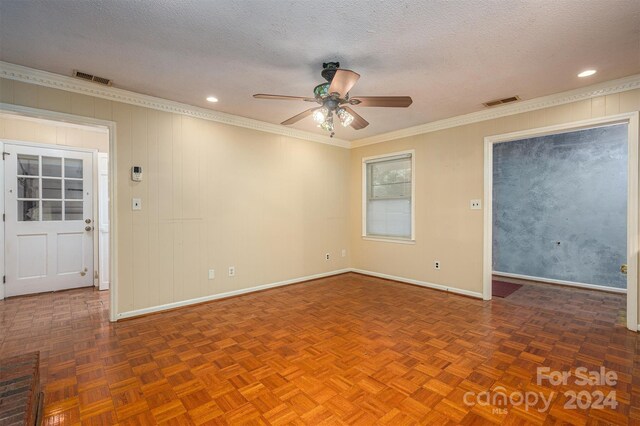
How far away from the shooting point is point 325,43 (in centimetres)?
231

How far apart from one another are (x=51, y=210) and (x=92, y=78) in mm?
2531

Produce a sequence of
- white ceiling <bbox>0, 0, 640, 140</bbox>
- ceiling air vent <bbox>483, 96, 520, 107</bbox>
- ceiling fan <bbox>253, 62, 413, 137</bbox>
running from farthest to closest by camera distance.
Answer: ceiling air vent <bbox>483, 96, 520, 107</bbox> → ceiling fan <bbox>253, 62, 413, 137</bbox> → white ceiling <bbox>0, 0, 640, 140</bbox>

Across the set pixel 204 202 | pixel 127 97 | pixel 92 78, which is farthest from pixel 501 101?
pixel 92 78

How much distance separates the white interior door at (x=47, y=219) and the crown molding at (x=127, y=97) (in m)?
1.98

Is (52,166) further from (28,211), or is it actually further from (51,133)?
(28,211)

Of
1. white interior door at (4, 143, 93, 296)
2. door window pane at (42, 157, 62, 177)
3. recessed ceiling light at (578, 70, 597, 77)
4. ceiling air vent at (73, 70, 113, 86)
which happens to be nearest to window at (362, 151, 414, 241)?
recessed ceiling light at (578, 70, 597, 77)

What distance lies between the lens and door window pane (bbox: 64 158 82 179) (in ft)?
14.6

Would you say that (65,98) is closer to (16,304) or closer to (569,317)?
(16,304)

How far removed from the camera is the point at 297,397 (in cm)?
195

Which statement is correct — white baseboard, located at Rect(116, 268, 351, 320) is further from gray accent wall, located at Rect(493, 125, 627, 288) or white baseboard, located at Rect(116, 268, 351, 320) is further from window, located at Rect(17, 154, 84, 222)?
gray accent wall, located at Rect(493, 125, 627, 288)

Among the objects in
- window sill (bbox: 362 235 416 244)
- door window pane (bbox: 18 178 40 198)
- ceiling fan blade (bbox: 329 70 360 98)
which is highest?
ceiling fan blade (bbox: 329 70 360 98)

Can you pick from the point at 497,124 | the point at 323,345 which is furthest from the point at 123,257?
the point at 497,124

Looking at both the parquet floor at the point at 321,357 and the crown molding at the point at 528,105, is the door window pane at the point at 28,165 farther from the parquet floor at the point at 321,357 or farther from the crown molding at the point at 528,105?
the crown molding at the point at 528,105

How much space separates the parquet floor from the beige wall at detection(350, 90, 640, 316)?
61 centimetres
